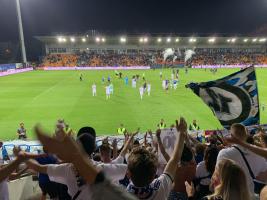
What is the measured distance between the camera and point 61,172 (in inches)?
130

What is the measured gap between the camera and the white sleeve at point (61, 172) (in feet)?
10.8

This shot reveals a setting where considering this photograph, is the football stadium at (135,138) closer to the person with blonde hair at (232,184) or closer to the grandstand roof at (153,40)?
the person with blonde hair at (232,184)

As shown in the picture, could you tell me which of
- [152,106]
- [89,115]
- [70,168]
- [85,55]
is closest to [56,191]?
[70,168]

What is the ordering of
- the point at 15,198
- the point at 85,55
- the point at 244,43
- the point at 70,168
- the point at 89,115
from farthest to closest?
1. the point at 244,43
2. the point at 85,55
3. the point at 89,115
4. the point at 15,198
5. the point at 70,168

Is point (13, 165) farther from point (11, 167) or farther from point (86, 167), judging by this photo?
point (86, 167)

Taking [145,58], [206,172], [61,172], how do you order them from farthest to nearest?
[145,58] < [206,172] < [61,172]

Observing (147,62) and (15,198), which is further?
(147,62)

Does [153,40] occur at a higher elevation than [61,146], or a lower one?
higher

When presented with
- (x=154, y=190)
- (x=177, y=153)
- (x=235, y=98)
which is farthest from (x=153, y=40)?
(x=154, y=190)

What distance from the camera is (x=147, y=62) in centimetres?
8238

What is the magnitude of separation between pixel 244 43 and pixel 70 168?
103 metres

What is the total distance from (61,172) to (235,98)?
5041 mm

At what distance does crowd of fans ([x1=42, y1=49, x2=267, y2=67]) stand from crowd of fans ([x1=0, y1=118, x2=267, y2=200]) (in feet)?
241

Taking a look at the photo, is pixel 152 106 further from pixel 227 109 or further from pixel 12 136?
pixel 227 109
